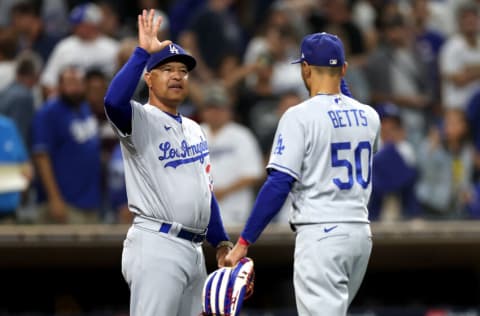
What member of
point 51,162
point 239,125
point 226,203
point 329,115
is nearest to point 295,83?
point 239,125

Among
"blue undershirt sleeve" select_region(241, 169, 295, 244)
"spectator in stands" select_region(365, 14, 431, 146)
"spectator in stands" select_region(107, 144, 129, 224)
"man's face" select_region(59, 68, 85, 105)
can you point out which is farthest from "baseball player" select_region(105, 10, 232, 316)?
"spectator in stands" select_region(365, 14, 431, 146)

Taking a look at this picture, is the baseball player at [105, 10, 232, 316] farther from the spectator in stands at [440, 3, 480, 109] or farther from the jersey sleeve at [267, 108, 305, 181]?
the spectator in stands at [440, 3, 480, 109]

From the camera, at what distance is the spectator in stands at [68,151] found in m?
9.80

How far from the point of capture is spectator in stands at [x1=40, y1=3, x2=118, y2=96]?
10.9 m

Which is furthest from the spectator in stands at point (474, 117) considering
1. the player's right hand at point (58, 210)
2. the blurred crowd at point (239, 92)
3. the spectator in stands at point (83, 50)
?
the player's right hand at point (58, 210)

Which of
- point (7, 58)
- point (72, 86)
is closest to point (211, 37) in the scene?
point (7, 58)

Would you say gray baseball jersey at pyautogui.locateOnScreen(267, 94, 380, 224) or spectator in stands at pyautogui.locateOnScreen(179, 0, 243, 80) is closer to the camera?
gray baseball jersey at pyautogui.locateOnScreen(267, 94, 380, 224)

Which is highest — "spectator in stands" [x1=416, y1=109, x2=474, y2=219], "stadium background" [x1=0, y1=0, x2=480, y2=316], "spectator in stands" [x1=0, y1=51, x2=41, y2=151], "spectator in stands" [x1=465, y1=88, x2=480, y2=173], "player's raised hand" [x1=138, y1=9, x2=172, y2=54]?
"player's raised hand" [x1=138, y1=9, x2=172, y2=54]

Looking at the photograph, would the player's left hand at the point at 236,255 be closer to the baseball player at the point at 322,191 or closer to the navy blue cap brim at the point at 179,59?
the baseball player at the point at 322,191

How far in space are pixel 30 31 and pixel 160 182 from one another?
6215 mm

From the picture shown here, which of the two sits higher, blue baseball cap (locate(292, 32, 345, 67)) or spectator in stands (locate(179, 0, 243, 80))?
blue baseball cap (locate(292, 32, 345, 67))

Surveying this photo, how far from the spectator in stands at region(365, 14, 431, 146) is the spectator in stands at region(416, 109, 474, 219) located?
0.78m

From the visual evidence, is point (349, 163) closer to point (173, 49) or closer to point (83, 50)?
point (173, 49)

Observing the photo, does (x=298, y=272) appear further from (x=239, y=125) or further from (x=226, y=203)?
(x=239, y=125)
